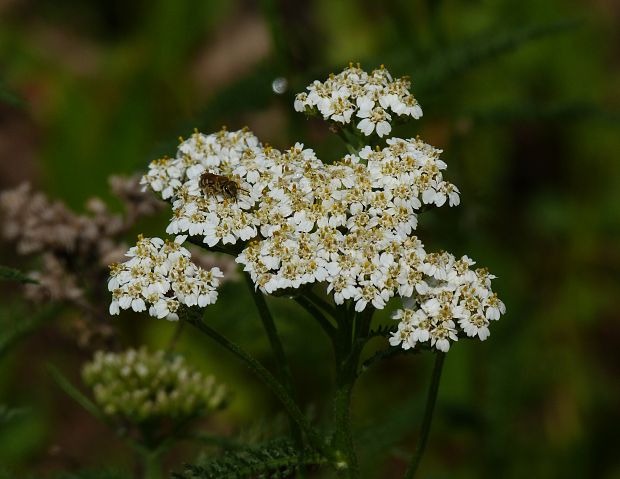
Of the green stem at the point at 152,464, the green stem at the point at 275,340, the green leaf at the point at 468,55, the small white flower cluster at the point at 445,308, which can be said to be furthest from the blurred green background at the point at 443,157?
the small white flower cluster at the point at 445,308

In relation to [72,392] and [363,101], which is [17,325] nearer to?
[72,392]

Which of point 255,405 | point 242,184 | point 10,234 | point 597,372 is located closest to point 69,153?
point 255,405

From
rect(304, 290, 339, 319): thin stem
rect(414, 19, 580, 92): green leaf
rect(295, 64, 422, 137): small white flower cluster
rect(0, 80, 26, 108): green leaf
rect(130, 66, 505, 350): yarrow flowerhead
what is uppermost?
rect(414, 19, 580, 92): green leaf

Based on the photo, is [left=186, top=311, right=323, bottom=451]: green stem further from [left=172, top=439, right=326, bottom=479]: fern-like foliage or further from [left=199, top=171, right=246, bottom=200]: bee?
[left=199, top=171, right=246, bottom=200]: bee

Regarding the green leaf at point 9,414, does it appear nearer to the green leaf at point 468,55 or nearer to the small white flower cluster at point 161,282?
the small white flower cluster at point 161,282

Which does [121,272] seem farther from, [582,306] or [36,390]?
[582,306]

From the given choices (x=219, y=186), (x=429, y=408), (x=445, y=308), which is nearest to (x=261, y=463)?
(x=429, y=408)

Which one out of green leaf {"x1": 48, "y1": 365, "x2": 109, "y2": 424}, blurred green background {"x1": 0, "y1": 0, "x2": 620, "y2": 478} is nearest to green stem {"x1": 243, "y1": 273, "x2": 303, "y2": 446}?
blurred green background {"x1": 0, "y1": 0, "x2": 620, "y2": 478}
